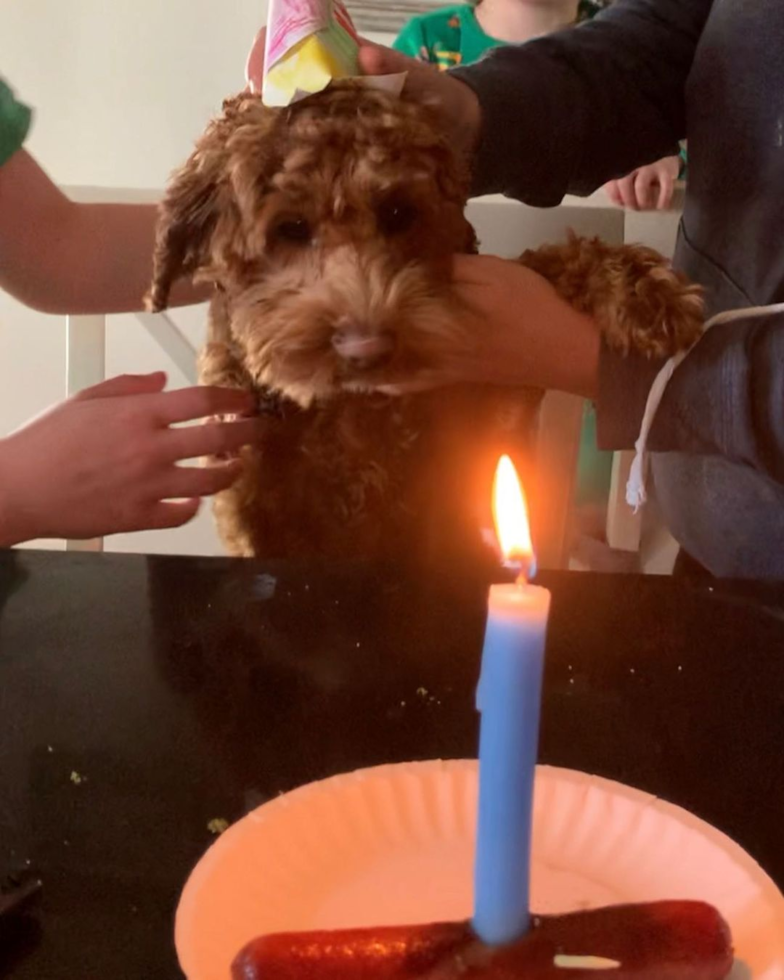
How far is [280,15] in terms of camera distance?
31.9 inches

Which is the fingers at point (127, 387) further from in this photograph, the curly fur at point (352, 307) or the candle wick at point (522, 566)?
the candle wick at point (522, 566)

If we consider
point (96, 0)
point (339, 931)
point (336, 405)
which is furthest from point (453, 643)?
point (96, 0)

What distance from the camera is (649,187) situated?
62.6 inches

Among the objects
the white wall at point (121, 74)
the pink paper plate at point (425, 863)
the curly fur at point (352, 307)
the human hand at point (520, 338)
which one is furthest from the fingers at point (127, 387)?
the white wall at point (121, 74)

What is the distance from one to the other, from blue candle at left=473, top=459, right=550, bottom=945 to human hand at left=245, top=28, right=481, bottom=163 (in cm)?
76

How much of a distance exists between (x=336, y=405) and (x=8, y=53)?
1522 millimetres

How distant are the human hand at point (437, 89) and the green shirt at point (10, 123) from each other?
281mm

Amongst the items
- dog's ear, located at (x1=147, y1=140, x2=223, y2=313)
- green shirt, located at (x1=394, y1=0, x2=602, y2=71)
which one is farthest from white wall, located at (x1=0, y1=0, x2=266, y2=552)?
dog's ear, located at (x1=147, y1=140, x2=223, y2=313)

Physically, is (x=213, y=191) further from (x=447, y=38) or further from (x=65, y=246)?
(x=447, y=38)

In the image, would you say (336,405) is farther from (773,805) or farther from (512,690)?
(512,690)

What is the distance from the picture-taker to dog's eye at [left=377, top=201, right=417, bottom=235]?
3.24ft

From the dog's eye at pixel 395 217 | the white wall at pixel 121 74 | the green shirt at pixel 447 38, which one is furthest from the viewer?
the white wall at pixel 121 74

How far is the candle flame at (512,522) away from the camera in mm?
298

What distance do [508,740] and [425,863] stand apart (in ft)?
0.47
